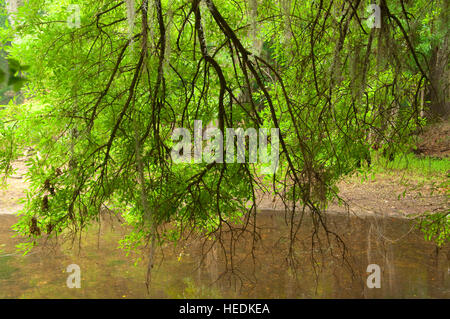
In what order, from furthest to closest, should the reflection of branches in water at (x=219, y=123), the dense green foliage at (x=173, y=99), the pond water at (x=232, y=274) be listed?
1. the pond water at (x=232, y=274)
2. the dense green foliage at (x=173, y=99)
3. the reflection of branches in water at (x=219, y=123)

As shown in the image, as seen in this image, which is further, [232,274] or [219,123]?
[232,274]

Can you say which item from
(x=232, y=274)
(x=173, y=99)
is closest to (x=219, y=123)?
(x=173, y=99)

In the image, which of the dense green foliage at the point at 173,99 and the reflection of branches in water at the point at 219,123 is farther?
the dense green foliage at the point at 173,99

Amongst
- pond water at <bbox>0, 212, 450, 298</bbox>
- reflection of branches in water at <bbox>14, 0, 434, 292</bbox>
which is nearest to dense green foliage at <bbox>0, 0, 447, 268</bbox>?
reflection of branches in water at <bbox>14, 0, 434, 292</bbox>

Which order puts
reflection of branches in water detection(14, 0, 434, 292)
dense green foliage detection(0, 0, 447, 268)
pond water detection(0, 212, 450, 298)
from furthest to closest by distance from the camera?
pond water detection(0, 212, 450, 298) → dense green foliage detection(0, 0, 447, 268) → reflection of branches in water detection(14, 0, 434, 292)

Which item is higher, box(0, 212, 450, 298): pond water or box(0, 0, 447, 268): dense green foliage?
box(0, 0, 447, 268): dense green foliage

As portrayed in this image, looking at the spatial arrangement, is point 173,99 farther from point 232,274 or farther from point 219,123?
point 232,274

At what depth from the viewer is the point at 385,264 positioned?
866 centimetres

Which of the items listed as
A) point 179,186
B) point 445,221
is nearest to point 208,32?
point 179,186

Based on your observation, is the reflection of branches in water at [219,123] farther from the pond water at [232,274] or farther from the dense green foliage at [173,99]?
the pond water at [232,274]

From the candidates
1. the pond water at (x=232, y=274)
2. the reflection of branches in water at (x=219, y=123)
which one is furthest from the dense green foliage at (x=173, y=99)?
the pond water at (x=232, y=274)

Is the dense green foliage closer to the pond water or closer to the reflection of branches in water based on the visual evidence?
the reflection of branches in water

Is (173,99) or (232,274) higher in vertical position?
(173,99)
